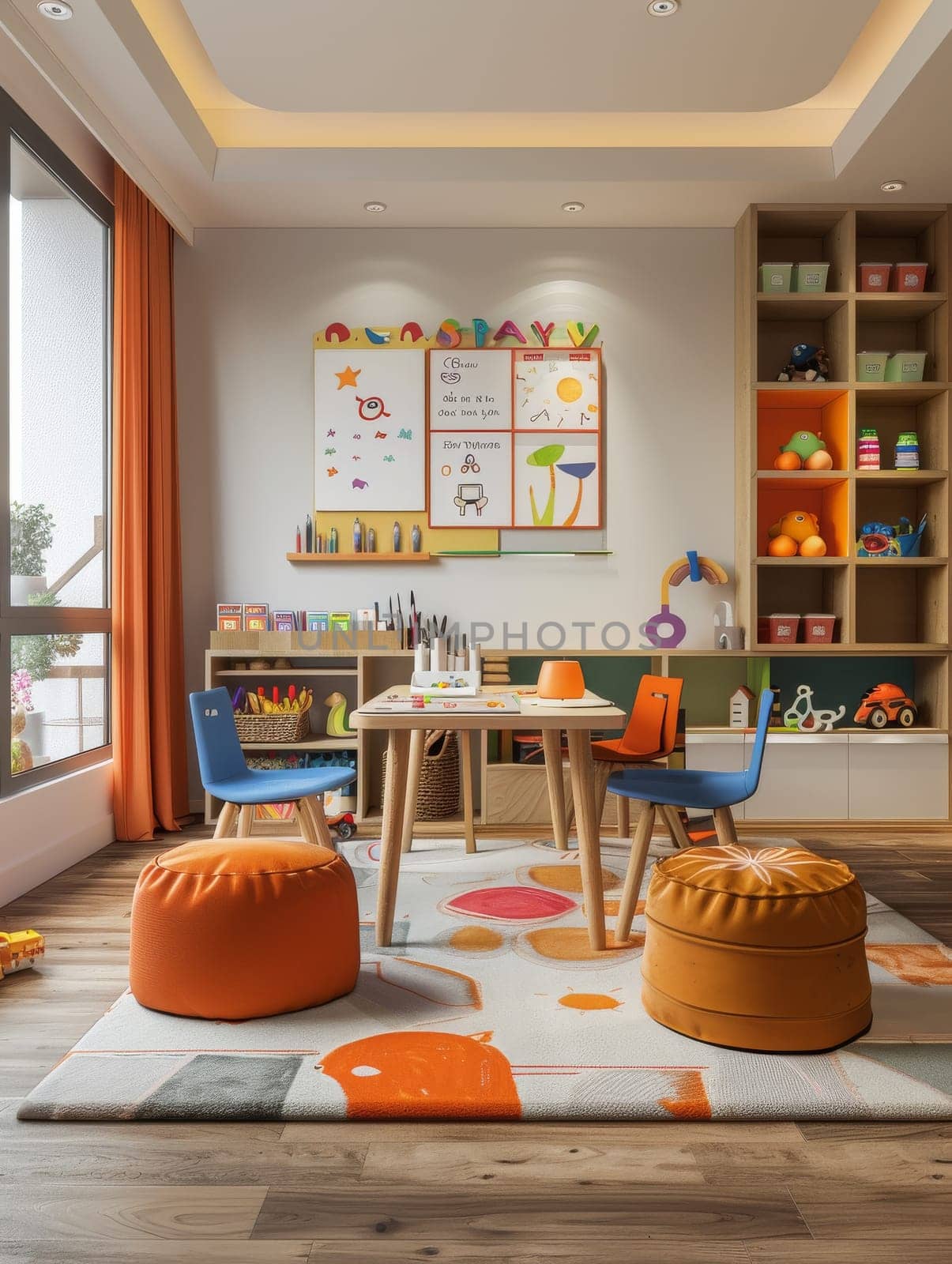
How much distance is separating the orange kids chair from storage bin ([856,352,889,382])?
1893mm

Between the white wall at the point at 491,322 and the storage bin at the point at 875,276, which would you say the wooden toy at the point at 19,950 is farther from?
the storage bin at the point at 875,276

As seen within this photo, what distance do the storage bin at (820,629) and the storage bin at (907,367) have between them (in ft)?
3.74

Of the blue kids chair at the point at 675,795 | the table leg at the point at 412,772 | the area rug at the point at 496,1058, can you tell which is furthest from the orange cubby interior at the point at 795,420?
the area rug at the point at 496,1058

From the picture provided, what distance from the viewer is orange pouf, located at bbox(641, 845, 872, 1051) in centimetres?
193

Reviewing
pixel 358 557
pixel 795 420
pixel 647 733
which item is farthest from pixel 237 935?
pixel 795 420

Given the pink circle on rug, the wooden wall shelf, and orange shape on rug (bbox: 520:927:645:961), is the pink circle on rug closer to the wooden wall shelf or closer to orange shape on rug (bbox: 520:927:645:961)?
orange shape on rug (bbox: 520:927:645:961)

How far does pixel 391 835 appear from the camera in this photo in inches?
101

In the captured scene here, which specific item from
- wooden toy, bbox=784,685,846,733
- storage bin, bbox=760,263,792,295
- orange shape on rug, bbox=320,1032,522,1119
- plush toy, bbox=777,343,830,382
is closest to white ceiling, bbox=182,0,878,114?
storage bin, bbox=760,263,792,295

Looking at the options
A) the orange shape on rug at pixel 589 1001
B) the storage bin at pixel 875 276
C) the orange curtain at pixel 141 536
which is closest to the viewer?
the orange shape on rug at pixel 589 1001

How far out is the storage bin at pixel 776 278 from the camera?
426 centimetres

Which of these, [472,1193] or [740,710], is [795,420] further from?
[472,1193]

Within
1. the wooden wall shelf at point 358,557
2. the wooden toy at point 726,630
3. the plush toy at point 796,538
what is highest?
the plush toy at point 796,538

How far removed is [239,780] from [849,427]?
3043 mm

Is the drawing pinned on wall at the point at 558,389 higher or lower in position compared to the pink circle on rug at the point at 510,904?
higher
